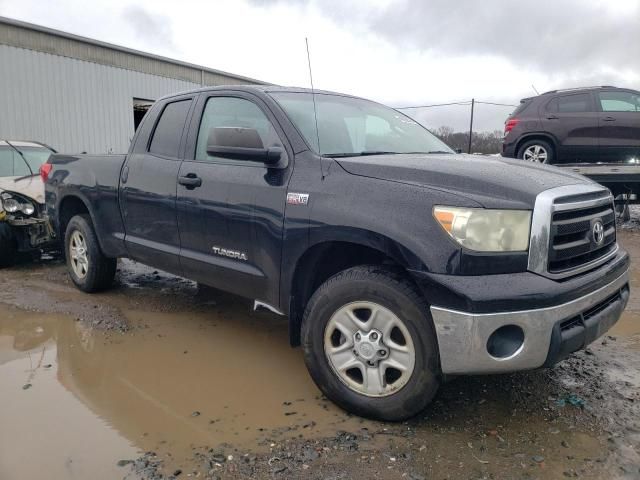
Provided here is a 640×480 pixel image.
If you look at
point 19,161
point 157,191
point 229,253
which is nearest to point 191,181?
point 157,191

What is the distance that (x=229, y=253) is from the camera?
3.47 meters

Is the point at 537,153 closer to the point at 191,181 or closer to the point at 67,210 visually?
the point at 191,181

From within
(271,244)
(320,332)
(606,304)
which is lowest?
(320,332)

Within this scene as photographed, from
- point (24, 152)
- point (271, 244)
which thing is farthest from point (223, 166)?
point (24, 152)

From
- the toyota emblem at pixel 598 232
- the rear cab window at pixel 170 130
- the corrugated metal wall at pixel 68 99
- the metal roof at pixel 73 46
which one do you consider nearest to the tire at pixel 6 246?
the rear cab window at pixel 170 130

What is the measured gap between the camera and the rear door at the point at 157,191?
12.9ft

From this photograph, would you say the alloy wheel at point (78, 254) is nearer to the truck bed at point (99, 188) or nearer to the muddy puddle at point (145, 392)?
the truck bed at point (99, 188)

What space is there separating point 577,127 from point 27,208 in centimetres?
877

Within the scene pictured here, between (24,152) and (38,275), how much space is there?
7.83 ft

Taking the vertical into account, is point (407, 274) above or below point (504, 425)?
above

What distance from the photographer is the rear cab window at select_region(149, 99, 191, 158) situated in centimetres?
405

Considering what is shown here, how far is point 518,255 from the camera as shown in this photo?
8.02ft

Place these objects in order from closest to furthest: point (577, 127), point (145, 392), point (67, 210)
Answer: point (145, 392), point (67, 210), point (577, 127)

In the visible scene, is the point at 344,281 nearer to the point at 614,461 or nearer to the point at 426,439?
the point at 426,439
